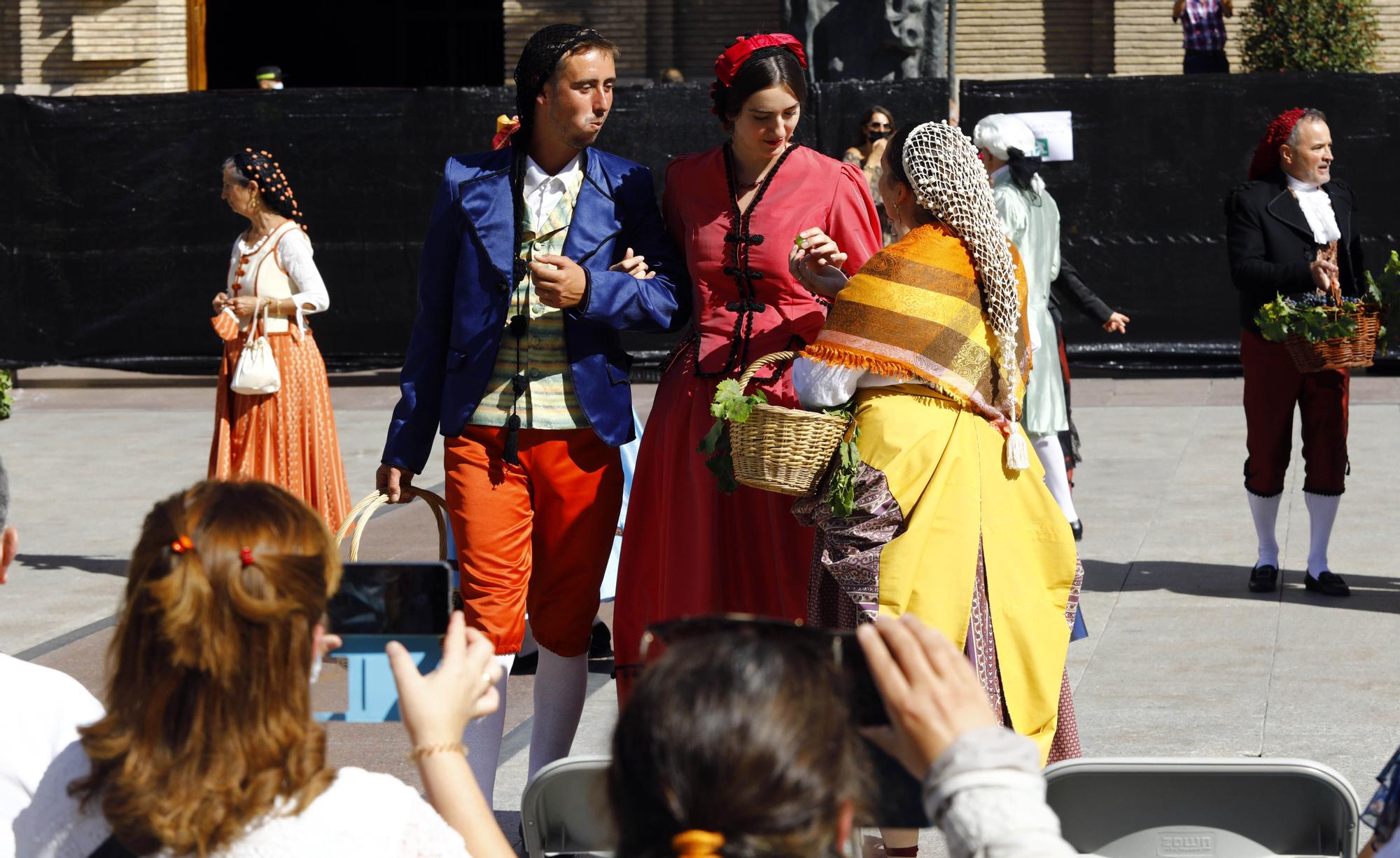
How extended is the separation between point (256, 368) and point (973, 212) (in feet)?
12.9

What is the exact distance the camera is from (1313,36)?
55.1 ft

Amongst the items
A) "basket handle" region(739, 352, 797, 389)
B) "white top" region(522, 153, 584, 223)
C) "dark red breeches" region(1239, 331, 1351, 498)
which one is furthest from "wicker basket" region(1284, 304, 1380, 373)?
"white top" region(522, 153, 584, 223)

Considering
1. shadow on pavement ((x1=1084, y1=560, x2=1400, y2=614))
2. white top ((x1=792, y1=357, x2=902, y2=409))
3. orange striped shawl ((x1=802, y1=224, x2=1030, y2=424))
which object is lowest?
shadow on pavement ((x1=1084, y1=560, x2=1400, y2=614))

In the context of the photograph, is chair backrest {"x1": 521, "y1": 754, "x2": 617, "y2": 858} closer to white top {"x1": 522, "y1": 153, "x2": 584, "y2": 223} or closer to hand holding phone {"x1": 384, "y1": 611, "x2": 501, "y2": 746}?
hand holding phone {"x1": 384, "y1": 611, "x2": 501, "y2": 746}

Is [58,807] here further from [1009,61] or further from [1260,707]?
[1009,61]

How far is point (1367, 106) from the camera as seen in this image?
1279 cm

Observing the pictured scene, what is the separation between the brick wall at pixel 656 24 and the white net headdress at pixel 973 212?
1579cm

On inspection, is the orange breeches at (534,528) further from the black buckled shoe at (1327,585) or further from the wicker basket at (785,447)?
the black buckled shoe at (1327,585)

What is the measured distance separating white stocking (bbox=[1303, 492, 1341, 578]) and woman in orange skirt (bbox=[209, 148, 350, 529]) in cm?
383

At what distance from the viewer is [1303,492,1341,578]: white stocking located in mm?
6707

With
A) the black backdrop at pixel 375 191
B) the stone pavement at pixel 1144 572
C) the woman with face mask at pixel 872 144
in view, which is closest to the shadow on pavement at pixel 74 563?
the stone pavement at pixel 1144 572

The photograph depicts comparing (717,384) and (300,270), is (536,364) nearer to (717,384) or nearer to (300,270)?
(717,384)

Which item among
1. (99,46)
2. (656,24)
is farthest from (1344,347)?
(99,46)

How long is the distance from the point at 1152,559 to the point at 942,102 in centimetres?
638
